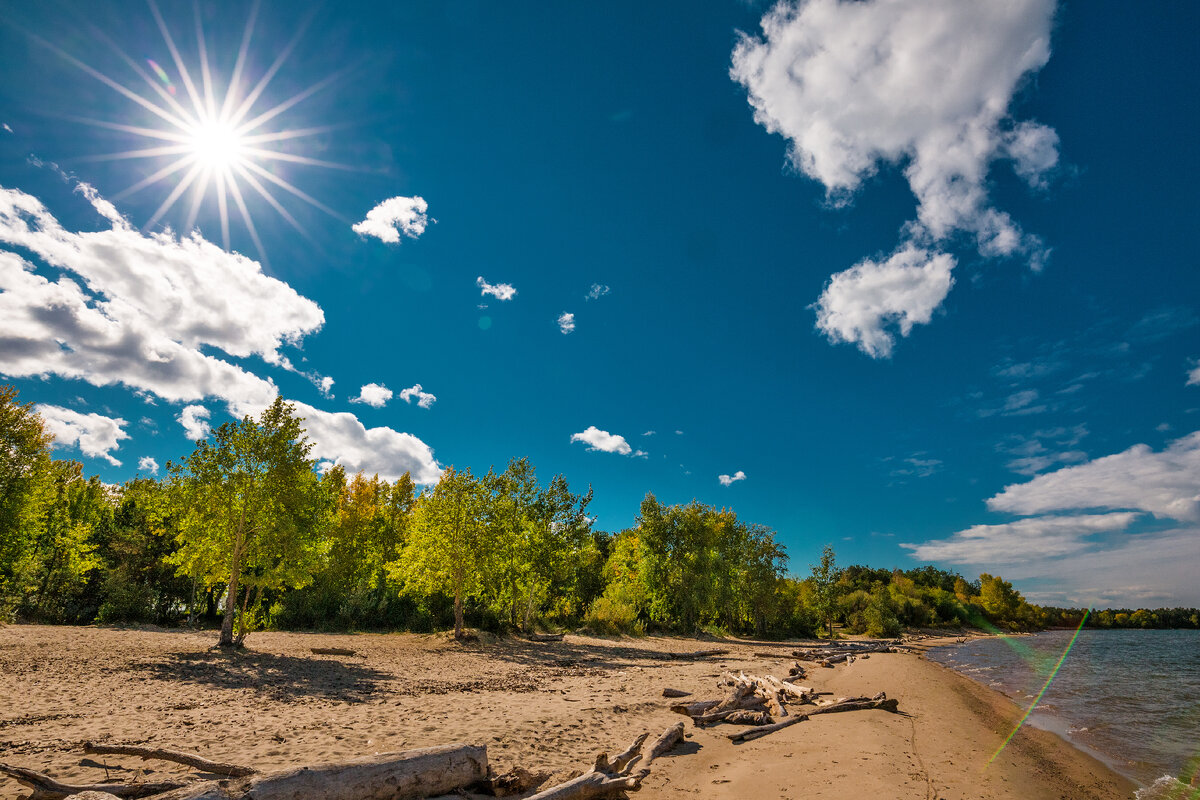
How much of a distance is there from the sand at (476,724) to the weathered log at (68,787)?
0.61m

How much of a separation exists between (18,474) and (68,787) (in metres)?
33.3

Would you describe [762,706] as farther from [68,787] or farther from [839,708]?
[68,787]

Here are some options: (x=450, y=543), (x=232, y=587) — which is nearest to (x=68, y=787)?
(x=232, y=587)

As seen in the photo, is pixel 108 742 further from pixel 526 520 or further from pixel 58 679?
pixel 526 520

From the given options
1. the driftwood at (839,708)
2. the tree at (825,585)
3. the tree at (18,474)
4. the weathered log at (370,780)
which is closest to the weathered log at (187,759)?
the weathered log at (370,780)

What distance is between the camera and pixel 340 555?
42.0m

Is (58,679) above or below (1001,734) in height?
above

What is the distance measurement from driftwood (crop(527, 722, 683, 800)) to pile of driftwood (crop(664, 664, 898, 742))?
318 centimetres

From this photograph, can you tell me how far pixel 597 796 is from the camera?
22.8 feet

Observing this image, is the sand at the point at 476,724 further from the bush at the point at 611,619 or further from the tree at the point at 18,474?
the bush at the point at 611,619

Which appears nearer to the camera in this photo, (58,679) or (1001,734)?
(58,679)

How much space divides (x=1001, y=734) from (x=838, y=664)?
19.9 metres

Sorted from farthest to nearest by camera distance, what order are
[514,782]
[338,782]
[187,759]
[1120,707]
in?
[1120,707] < [514,782] < [187,759] < [338,782]

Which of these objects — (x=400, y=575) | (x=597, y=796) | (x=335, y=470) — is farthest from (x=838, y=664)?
(x=335, y=470)
